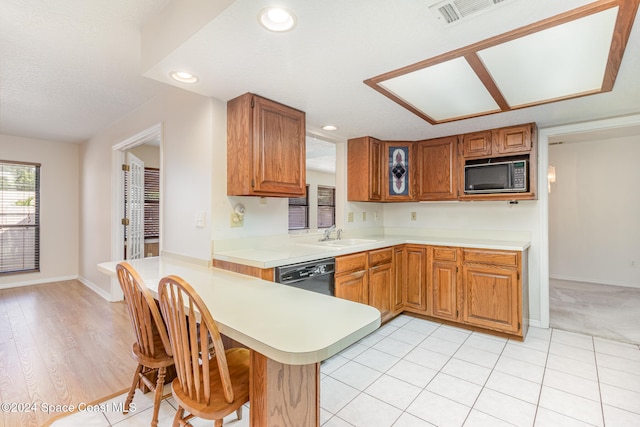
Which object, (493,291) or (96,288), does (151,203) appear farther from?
(493,291)

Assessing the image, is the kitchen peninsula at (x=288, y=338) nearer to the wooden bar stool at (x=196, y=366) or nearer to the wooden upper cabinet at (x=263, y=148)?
the wooden bar stool at (x=196, y=366)

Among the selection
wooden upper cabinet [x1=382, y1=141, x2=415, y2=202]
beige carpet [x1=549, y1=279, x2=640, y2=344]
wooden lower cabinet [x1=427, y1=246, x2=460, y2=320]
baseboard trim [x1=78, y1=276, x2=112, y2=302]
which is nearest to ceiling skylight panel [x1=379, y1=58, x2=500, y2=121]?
wooden upper cabinet [x1=382, y1=141, x2=415, y2=202]

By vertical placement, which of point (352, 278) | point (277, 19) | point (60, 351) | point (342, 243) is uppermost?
point (277, 19)

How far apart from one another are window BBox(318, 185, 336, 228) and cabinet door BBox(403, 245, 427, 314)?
4.11 m

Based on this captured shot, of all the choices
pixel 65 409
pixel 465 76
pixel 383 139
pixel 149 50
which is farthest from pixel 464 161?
pixel 65 409

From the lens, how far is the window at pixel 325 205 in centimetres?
734

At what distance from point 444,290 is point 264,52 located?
8.85 ft

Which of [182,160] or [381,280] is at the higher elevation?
[182,160]

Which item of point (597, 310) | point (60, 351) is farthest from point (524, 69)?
point (60, 351)

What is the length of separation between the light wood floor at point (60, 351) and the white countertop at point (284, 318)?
1026 mm

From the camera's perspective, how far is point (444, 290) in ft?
10.0

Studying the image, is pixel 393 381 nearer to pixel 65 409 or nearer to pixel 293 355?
pixel 293 355

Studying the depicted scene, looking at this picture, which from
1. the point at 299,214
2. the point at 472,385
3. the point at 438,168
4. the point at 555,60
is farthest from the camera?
the point at 299,214

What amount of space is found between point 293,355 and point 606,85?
106 inches
